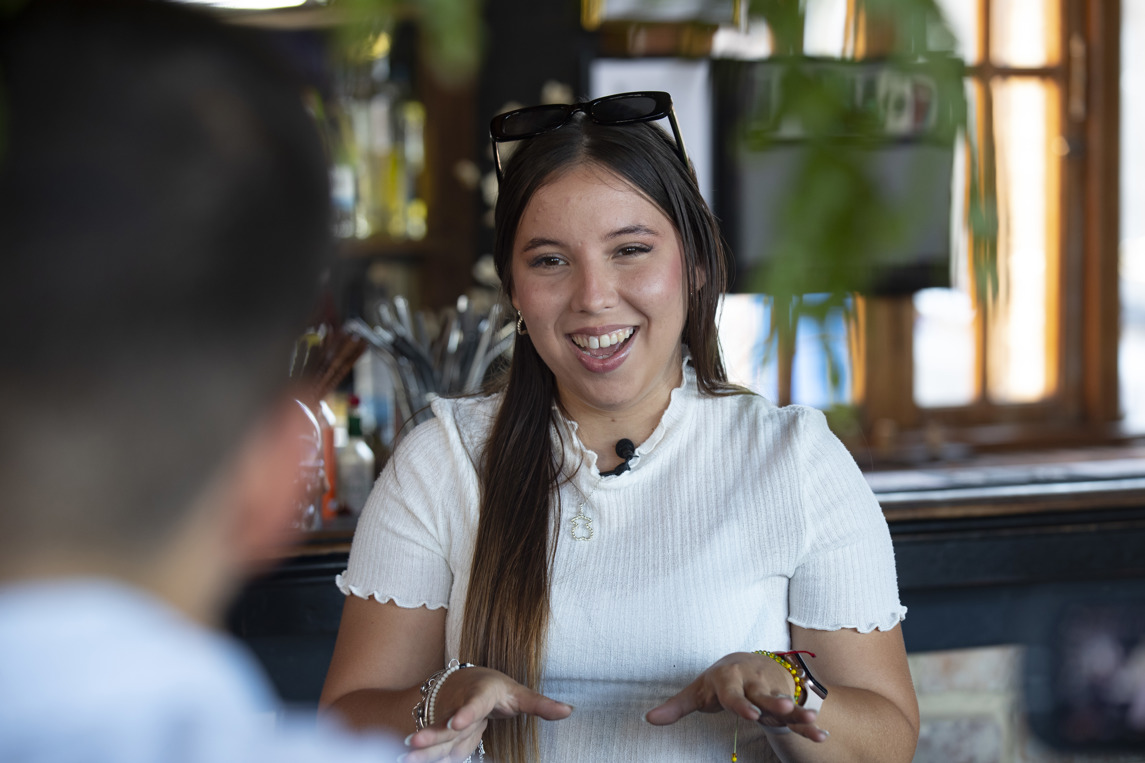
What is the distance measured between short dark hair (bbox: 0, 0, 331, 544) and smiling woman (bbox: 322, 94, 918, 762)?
749 mm

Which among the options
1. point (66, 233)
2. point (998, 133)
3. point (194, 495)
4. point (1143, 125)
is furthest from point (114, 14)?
point (1143, 125)

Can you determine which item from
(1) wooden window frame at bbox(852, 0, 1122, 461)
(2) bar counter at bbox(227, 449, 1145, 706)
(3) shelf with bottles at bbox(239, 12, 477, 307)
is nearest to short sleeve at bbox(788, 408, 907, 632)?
(2) bar counter at bbox(227, 449, 1145, 706)

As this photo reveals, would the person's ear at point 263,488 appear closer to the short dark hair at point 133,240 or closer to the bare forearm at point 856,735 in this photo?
the short dark hair at point 133,240

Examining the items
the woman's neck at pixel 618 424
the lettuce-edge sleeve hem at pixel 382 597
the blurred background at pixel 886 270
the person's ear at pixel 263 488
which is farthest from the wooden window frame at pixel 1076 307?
the person's ear at pixel 263 488

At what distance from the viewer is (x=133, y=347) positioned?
420mm

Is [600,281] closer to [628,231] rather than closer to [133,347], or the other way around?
[628,231]

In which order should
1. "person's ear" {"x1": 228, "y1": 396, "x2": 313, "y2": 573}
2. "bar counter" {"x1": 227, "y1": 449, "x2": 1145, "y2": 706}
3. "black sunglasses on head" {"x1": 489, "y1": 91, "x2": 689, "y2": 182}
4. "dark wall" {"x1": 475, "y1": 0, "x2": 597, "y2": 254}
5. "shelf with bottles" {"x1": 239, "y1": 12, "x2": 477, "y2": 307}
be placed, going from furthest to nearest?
"dark wall" {"x1": 475, "y1": 0, "x2": 597, "y2": 254}, "shelf with bottles" {"x1": 239, "y1": 12, "x2": 477, "y2": 307}, "bar counter" {"x1": 227, "y1": 449, "x2": 1145, "y2": 706}, "black sunglasses on head" {"x1": 489, "y1": 91, "x2": 689, "y2": 182}, "person's ear" {"x1": 228, "y1": 396, "x2": 313, "y2": 573}

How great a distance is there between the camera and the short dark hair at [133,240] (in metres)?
0.39

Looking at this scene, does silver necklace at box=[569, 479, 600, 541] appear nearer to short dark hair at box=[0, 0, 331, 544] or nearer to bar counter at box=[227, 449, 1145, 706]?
bar counter at box=[227, 449, 1145, 706]

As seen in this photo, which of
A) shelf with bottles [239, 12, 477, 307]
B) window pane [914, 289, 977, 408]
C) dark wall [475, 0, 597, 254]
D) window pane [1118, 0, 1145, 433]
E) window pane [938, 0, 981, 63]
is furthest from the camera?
window pane [1118, 0, 1145, 433]

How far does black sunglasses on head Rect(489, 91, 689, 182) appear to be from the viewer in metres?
1.36

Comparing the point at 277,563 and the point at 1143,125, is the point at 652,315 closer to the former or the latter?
the point at 277,563

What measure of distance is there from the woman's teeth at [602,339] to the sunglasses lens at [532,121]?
0.28 m

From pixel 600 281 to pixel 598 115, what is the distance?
23 centimetres
